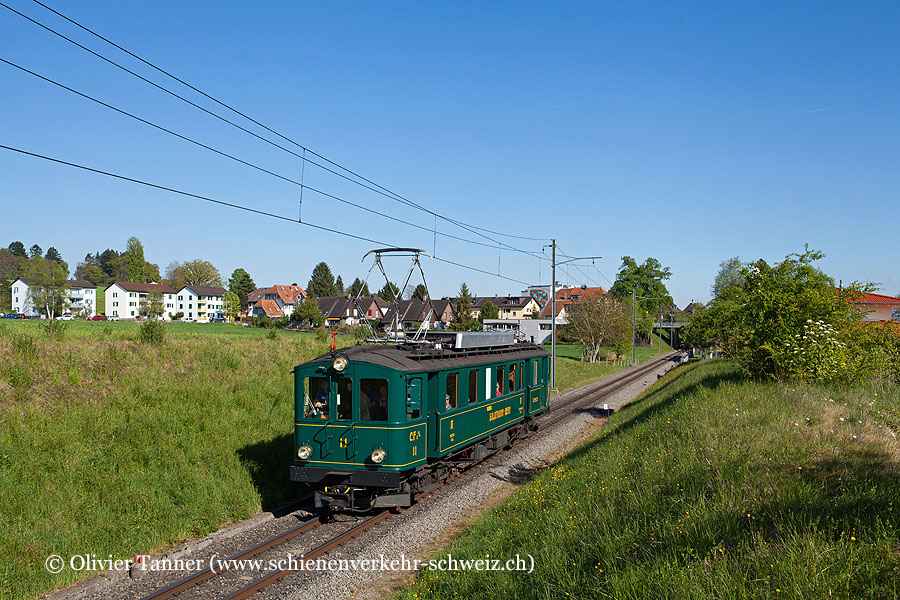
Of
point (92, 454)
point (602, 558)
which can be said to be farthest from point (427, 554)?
point (92, 454)

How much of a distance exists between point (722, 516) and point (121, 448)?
38.2 feet

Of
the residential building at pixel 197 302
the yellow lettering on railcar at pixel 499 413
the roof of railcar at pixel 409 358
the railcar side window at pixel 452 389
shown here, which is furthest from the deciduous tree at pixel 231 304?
the railcar side window at pixel 452 389

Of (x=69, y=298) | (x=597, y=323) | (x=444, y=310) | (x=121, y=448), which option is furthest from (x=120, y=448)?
(x=69, y=298)

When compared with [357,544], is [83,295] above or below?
above

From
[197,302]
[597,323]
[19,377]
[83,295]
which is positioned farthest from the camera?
[197,302]

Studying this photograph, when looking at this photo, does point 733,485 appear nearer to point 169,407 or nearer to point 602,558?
point 602,558

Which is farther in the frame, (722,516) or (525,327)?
(525,327)

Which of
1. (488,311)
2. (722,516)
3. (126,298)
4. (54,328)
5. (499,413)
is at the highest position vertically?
(126,298)

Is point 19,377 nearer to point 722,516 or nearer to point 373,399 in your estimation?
point 373,399

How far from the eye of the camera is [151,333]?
19.1 meters

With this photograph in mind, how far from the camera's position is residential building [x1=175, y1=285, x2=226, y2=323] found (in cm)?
9819

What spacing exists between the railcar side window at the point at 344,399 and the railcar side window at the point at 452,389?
237cm

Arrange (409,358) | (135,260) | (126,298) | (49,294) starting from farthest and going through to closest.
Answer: (135,260) → (126,298) → (49,294) → (409,358)

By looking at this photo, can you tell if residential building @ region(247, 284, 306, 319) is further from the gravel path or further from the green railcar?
the green railcar
